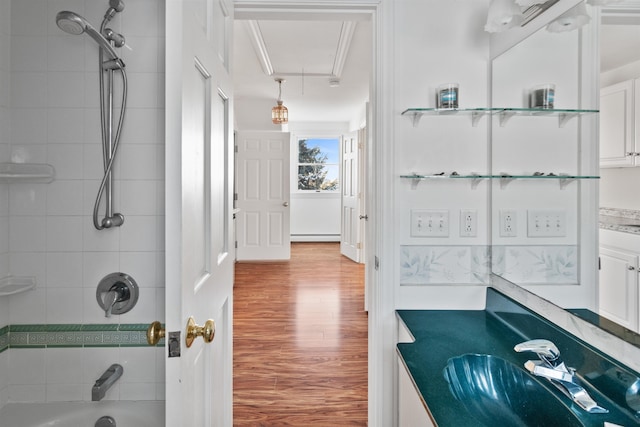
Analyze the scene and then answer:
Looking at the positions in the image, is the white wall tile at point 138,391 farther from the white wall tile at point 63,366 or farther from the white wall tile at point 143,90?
the white wall tile at point 143,90

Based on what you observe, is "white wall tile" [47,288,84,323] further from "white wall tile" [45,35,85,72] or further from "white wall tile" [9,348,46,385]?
"white wall tile" [45,35,85,72]

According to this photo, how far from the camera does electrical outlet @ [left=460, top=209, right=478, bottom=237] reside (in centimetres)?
159

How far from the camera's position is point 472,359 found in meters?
1.14

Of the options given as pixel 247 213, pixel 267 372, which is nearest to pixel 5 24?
pixel 267 372

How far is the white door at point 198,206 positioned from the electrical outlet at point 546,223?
1.16 metres

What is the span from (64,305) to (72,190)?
454 mm

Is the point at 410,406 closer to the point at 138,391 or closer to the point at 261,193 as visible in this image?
the point at 138,391

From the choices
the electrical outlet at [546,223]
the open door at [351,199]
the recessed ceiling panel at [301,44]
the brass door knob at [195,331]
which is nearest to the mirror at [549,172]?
the electrical outlet at [546,223]

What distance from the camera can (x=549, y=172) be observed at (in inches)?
53.4

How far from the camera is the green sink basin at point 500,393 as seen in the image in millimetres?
941

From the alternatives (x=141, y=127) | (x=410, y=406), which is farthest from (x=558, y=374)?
(x=141, y=127)

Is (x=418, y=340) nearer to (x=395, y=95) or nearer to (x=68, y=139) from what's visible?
(x=395, y=95)

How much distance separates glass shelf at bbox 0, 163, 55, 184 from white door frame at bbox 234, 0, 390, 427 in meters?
0.98

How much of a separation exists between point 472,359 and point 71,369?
1497 mm
